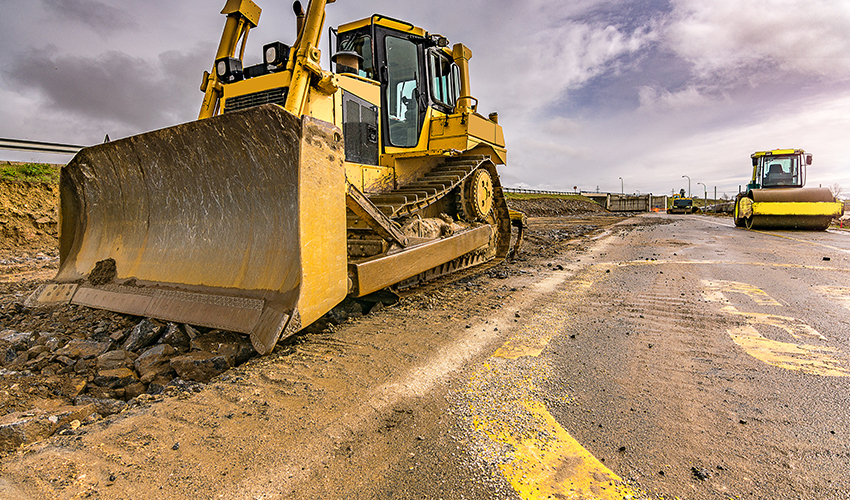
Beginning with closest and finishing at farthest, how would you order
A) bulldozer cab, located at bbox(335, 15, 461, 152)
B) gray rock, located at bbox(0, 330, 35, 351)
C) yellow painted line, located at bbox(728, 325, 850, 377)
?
yellow painted line, located at bbox(728, 325, 850, 377) < gray rock, located at bbox(0, 330, 35, 351) < bulldozer cab, located at bbox(335, 15, 461, 152)

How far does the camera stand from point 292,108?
3.87 metres

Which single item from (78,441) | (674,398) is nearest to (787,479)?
(674,398)

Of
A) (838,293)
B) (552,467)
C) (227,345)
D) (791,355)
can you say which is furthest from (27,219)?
(838,293)

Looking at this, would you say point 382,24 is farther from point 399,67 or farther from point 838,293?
point 838,293

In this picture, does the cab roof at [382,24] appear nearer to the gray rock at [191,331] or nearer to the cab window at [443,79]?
the cab window at [443,79]

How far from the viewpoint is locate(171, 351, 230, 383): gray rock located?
252 centimetres

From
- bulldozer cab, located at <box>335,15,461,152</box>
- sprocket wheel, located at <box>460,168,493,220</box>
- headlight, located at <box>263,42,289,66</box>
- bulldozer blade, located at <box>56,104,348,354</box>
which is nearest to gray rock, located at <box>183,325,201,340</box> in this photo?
bulldozer blade, located at <box>56,104,348,354</box>

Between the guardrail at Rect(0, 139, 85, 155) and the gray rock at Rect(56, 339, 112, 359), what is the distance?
9.87 meters

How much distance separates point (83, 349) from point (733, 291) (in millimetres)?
6437

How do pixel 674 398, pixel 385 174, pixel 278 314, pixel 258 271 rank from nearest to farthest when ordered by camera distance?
pixel 674 398, pixel 278 314, pixel 258 271, pixel 385 174

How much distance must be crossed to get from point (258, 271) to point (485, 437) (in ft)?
6.77

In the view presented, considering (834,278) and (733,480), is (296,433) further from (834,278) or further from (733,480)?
(834,278)

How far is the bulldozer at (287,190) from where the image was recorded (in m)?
2.76

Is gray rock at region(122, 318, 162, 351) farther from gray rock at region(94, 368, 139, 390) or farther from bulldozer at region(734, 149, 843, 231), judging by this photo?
bulldozer at region(734, 149, 843, 231)
